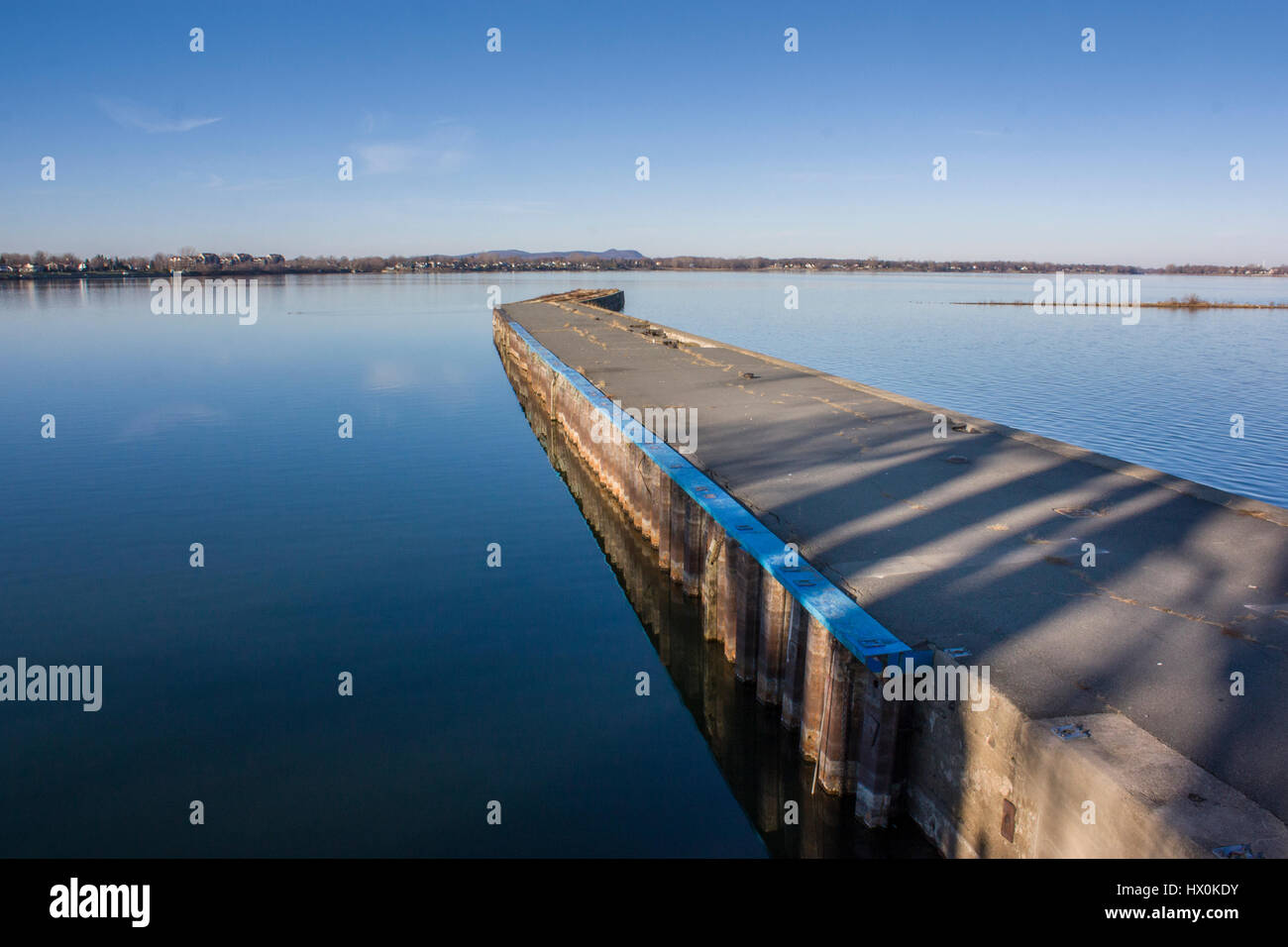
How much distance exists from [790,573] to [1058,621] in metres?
2.59

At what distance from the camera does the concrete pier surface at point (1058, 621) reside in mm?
5023

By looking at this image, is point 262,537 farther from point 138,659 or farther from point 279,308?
point 279,308

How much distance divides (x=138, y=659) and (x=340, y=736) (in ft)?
13.4

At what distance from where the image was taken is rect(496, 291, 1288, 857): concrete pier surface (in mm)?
5023

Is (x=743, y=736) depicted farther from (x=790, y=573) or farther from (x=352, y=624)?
(x=352, y=624)

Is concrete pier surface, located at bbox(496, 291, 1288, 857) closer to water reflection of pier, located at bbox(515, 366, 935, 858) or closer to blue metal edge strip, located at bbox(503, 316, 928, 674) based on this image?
blue metal edge strip, located at bbox(503, 316, 928, 674)

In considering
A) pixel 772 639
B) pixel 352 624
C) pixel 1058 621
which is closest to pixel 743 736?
pixel 772 639

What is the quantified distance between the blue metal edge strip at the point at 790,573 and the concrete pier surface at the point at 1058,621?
0.97 feet

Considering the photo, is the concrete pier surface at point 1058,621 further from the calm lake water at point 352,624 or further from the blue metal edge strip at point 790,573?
the calm lake water at point 352,624

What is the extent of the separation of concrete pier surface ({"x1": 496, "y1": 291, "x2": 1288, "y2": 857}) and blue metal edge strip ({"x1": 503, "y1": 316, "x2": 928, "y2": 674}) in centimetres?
29

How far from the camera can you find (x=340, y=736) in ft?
31.8

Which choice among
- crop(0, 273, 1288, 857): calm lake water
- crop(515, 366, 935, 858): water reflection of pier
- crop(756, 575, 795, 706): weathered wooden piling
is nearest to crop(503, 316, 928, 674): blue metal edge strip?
crop(756, 575, 795, 706): weathered wooden piling
